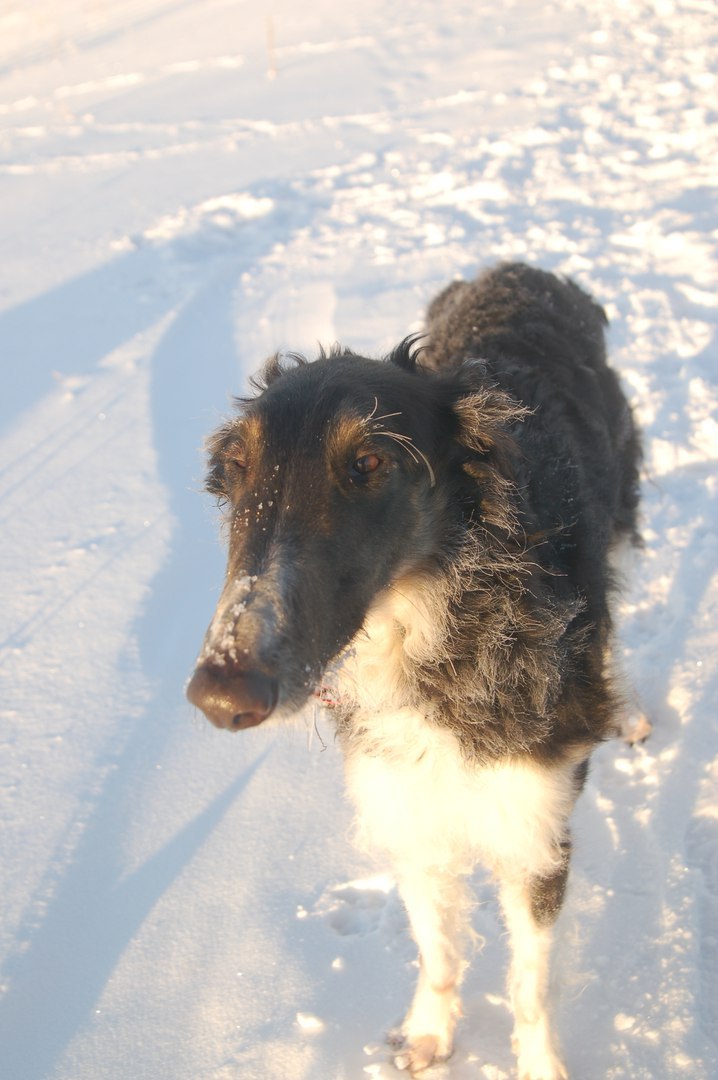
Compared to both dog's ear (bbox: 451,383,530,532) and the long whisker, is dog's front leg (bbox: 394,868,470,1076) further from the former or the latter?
the long whisker

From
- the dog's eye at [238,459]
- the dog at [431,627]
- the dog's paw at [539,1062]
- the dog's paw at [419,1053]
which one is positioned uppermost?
the dog's eye at [238,459]

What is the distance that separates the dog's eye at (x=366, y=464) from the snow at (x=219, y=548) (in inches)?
30.4

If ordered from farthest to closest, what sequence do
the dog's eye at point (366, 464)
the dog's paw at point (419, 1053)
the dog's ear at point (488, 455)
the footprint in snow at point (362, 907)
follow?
1. the footprint in snow at point (362, 907)
2. the dog's paw at point (419, 1053)
3. the dog's ear at point (488, 455)
4. the dog's eye at point (366, 464)

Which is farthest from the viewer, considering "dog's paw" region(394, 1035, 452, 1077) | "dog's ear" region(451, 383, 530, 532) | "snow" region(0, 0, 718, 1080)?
"snow" region(0, 0, 718, 1080)

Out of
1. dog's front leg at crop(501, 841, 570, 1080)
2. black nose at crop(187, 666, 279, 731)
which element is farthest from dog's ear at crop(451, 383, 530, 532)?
dog's front leg at crop(501, 841, 570, 1080)

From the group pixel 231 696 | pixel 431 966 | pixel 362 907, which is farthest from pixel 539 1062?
pixel 231 696

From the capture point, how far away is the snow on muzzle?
1857 mm

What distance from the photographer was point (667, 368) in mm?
6492

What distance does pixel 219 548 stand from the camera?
5371mm

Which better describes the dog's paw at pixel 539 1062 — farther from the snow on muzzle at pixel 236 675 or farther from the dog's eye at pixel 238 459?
the dog's eye at pixel 238 459

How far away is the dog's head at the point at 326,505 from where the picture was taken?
76.9 inches

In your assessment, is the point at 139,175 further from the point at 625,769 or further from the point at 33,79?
the point at 625,769

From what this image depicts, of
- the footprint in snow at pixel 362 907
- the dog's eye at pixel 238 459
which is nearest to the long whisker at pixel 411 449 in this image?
the dog's eye at pixel 238 459

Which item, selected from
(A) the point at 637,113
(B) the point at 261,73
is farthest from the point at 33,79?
(A) the point at 637,113
